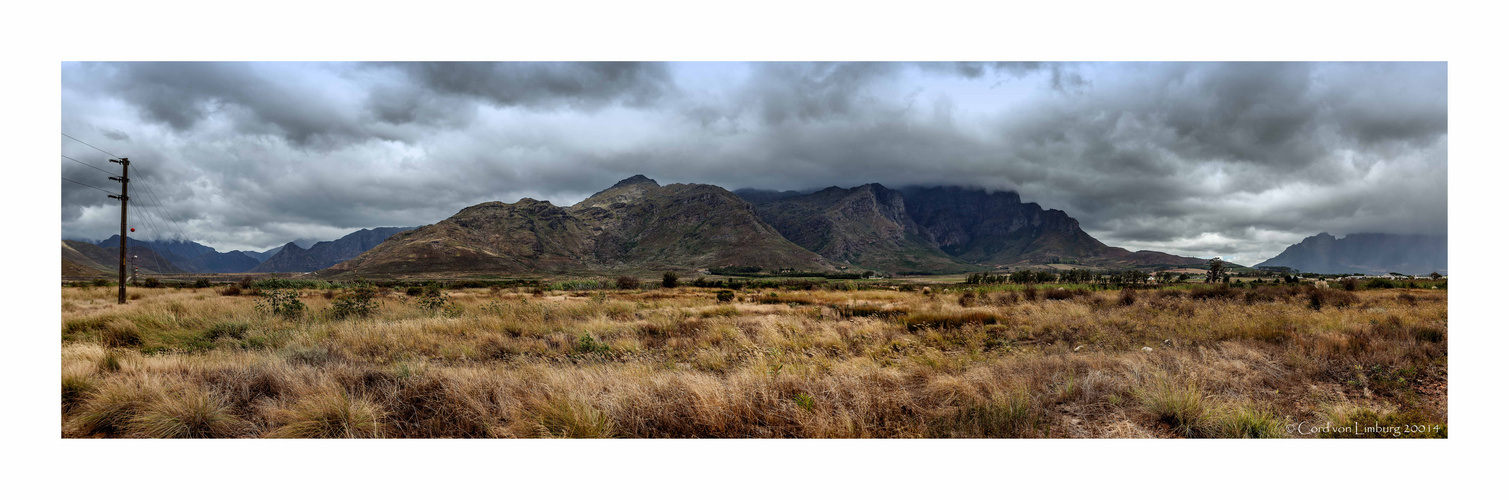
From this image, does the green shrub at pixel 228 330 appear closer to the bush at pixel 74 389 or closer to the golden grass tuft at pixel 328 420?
the bush at pixel 74 389

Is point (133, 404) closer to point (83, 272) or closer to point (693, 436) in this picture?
point (693, 436)

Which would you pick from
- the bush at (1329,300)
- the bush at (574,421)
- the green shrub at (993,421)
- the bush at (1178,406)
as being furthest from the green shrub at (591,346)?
the bush at (1329,300)

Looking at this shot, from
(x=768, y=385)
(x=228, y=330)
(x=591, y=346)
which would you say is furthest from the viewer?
(x=228, y=330)

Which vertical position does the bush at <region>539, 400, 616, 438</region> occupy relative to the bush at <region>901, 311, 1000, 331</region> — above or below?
above

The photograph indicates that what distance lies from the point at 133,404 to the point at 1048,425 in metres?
9.53

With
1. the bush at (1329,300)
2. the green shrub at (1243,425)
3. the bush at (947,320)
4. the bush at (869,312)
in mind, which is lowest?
the bush at (869,312)

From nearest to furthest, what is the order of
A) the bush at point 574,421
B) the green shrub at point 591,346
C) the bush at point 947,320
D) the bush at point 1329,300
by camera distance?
the bush at point 574,421, the green shrub at point 591,346, the bush at point 947,320, the bush at point 1329,300

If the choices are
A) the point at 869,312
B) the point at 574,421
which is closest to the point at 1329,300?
the point at 869,312

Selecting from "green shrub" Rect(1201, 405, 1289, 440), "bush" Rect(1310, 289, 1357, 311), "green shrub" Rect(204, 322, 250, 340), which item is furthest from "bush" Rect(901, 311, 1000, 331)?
"green shrub" Rect(204, 322, 250, 340)

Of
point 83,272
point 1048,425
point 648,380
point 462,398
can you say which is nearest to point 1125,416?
point 1048,425

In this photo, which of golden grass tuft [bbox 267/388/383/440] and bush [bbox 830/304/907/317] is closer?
golden grass tuft [bbox 267/388/383/440]

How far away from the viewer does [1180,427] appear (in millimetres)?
4562

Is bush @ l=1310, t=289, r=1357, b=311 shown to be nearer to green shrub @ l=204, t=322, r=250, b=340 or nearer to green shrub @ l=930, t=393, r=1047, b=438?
green shrub @ l=930, t=393, r=1047, b=438

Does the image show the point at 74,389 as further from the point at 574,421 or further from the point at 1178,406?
the point at 1178,406
